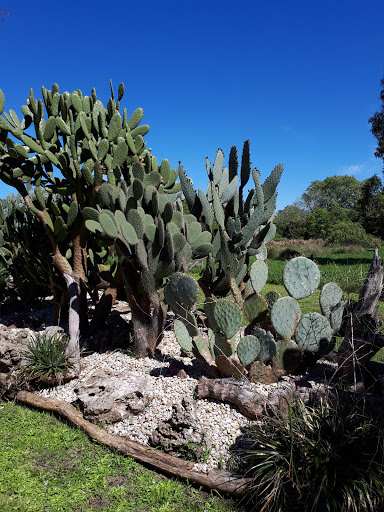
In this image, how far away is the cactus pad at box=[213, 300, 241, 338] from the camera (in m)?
3.68

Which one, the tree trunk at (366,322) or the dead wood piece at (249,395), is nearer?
the dead wood piece at (249,395)

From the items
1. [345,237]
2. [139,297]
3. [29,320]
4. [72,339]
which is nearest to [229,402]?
[139,297]

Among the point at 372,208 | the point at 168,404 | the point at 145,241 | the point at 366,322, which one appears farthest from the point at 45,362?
the point at 372,208

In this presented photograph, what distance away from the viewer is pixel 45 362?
4281 millimetres

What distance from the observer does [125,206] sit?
4.49m

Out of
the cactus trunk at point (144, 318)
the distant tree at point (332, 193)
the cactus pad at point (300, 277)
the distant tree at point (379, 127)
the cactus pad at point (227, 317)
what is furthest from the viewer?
the distant tree at point (332, 193)

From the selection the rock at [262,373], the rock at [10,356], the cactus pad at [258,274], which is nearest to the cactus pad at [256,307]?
the cactus pad at [258,274]

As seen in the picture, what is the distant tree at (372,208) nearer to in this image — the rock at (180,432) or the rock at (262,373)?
the rock at (262,373)

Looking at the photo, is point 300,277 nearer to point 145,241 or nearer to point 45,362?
point 145,241

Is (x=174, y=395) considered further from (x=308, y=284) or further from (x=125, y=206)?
(x=125, y=206)

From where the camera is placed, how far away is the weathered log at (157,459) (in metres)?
2.70

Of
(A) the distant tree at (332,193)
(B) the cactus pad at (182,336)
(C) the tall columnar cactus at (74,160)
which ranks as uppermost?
(A) the distant tree at (332,193)

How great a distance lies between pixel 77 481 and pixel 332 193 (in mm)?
55928

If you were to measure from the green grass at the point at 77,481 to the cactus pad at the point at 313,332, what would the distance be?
1557 millimetres
